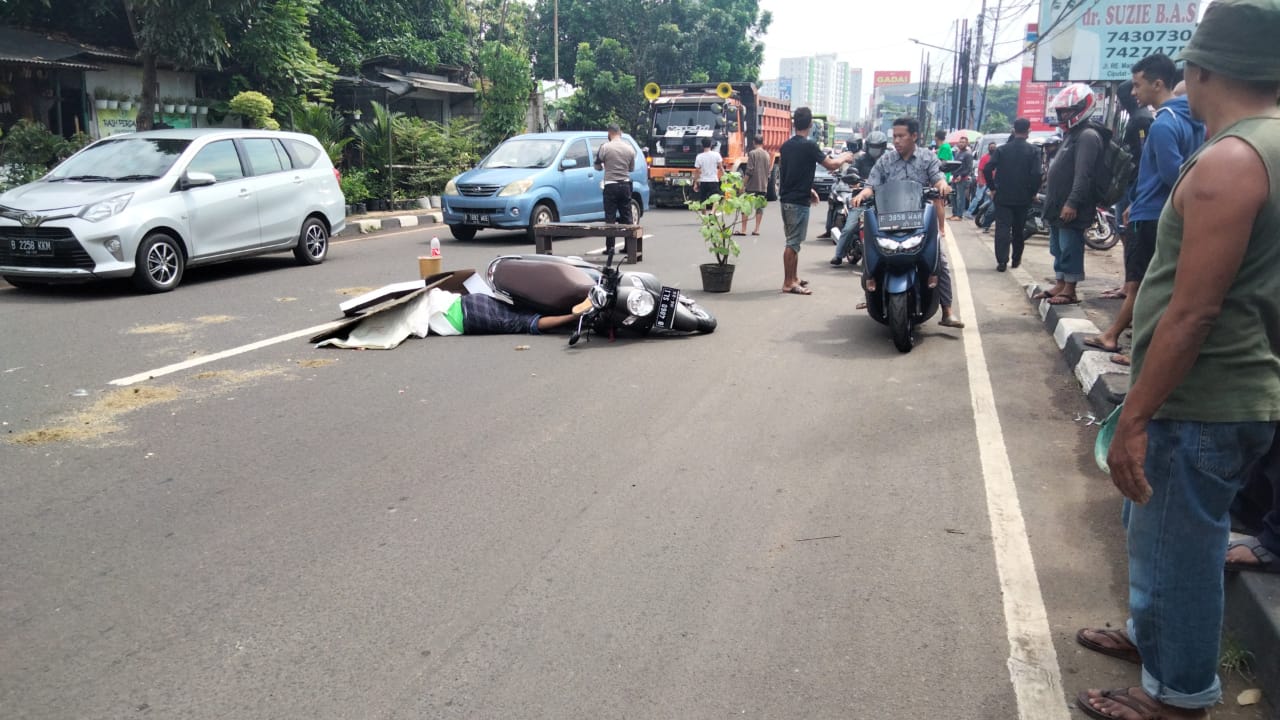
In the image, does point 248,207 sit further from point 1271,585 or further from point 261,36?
point 1271,585

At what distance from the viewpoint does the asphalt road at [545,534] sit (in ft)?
9.59

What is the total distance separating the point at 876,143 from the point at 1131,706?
1067 cm

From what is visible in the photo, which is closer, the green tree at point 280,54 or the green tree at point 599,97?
the green tree at point 280,54

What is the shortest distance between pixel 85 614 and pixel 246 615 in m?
0.56

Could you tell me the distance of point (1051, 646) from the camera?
10.3ft

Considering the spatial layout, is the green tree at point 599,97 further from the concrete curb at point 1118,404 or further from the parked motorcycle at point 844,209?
the concrete curb at point 1118,404

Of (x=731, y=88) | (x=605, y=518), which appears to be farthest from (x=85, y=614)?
(x=731, y=88)

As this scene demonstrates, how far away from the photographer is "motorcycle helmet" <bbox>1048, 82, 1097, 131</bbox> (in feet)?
28.0

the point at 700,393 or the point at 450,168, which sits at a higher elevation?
the point at 450,168

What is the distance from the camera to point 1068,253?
8859 millimetres

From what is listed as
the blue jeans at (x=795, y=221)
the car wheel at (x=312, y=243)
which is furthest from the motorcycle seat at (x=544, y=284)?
the car wheel at (x=312, y=243)

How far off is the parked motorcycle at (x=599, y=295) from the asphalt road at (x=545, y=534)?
A: 480 mm

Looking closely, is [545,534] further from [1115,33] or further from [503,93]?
[1115,33]

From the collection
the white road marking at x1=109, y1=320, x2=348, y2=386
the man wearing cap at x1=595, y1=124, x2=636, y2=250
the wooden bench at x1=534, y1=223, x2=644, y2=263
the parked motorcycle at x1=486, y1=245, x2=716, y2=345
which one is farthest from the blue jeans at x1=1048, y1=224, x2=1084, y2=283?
the man wearing cap at x1=595, y1=124, x2=636, y2=250
